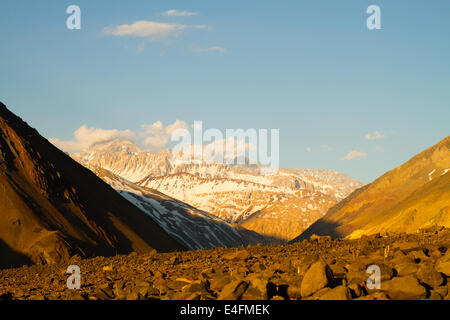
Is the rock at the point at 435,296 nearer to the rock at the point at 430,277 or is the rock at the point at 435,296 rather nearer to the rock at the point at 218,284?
the rock at the point at 430,277

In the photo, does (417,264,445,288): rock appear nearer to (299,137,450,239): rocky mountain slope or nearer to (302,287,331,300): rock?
(302,287,331,300): rock

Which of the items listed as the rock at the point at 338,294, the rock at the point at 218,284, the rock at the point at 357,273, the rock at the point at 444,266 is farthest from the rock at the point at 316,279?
the rock at the point at 444,266

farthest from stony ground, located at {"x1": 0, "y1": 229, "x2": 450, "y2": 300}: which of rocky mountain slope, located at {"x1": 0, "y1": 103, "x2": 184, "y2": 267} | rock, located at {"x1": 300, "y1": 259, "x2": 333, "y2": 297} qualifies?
rocky mountain slope, located at {"x1": 0, "y1": 103, "x2": 184, "y2": 267}

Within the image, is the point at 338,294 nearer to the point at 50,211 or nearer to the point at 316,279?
the point at 316,279

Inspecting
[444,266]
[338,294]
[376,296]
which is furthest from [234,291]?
[444,266]

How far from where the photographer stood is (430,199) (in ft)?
380

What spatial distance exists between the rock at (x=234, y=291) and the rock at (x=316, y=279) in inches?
69.4

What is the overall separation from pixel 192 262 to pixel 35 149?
2597 inches

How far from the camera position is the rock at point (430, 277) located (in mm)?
14586

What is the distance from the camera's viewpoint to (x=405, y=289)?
13.8 metres

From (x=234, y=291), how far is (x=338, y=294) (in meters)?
3.12

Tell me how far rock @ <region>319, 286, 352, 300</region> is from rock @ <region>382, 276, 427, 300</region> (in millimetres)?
1377
